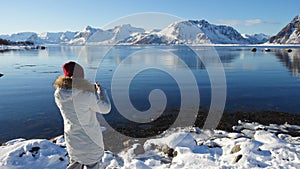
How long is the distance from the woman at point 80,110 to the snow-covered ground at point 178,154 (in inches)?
96.8

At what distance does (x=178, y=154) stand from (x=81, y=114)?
3.86 meters

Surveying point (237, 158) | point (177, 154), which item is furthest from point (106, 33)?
point (237, 158)

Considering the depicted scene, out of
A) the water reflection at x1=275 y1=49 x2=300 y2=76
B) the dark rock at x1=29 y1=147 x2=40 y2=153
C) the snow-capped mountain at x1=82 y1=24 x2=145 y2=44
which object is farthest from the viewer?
the water reflection at x1=275 y1=49 x2=300 y2=76

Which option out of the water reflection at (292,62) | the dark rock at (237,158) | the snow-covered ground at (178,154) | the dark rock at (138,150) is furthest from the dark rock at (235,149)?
the water reflection at (292,62)

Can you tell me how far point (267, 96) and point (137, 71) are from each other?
11780 mm

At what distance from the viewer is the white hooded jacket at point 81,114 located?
353 cm

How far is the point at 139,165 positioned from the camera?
630 centimetres

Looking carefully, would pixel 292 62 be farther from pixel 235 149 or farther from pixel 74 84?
pixel 74 84

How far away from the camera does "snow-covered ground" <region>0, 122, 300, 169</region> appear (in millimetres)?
5953

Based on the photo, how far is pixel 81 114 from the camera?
12.0 feet

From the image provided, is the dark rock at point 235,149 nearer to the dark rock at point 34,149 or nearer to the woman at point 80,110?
the woman at point 80,110

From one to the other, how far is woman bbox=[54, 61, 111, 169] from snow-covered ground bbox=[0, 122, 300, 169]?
246 centimetres

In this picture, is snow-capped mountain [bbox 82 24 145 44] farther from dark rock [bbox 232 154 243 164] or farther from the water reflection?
the water reflection

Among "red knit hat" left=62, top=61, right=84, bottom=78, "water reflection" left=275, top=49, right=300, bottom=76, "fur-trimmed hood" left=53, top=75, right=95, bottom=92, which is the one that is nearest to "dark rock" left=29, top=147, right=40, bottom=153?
"fur-trimmed hood" left=53, top=75, right=95, bottom=92
